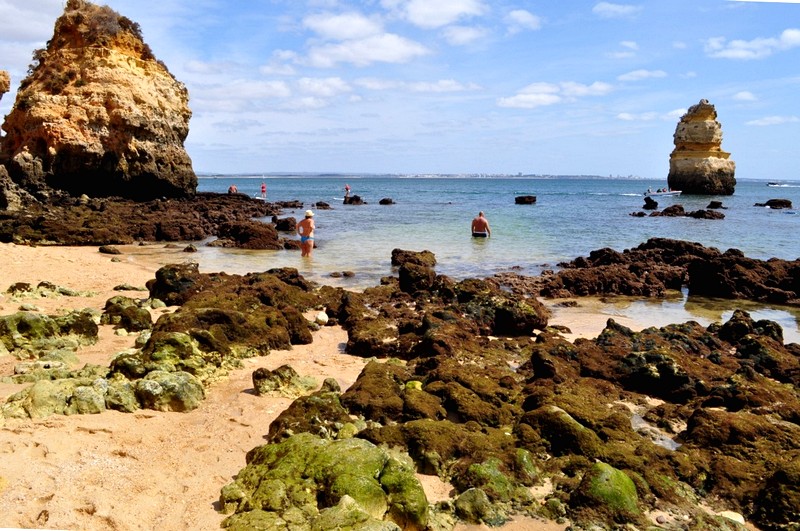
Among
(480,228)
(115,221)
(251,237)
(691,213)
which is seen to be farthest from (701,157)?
(115,221)

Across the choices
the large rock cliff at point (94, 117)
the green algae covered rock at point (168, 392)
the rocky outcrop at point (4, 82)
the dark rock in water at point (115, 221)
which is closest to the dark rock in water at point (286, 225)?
the dark rock in water at point (115, 221)

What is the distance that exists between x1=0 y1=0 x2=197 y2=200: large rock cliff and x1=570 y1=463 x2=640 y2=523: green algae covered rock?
29970 millimetres

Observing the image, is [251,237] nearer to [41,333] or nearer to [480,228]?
[480,228]

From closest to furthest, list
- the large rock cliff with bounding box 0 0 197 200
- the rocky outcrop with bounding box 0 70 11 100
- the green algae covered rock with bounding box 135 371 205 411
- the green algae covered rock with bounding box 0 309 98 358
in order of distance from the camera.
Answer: the green algae covered rock with bounding box 135 371 205 411 < the green algae covered rock with bounding box 0 309 98 358 < the rocky outcrop with bounding box 0 70 11 100 < the large rock cliff with bounding box 0 0 197 200

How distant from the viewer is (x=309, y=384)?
6.61 metres

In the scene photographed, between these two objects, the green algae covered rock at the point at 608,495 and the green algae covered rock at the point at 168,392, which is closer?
the green algae covered rock at the point at 608,495

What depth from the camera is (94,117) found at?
28594 millimetres

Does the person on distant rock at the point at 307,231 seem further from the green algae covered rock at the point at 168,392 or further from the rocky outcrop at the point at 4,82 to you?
the rocky outcrop at the point at 4,82

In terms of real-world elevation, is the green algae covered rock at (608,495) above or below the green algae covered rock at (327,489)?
below

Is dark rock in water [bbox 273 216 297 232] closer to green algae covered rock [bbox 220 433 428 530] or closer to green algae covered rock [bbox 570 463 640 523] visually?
green algae covered rock [bbox 220 433 428 530]

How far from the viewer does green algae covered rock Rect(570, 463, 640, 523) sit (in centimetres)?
422

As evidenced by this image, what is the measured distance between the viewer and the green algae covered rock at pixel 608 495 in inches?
166

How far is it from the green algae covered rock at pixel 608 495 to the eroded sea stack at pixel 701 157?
2357 inches

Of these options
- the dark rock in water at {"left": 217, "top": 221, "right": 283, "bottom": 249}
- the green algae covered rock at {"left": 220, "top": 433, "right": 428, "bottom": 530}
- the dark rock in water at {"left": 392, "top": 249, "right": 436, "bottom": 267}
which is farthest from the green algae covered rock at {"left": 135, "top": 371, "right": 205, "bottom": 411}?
the dark rock in water at {"left": 217, "top": 221, "right": 283, "bottom": 249}
